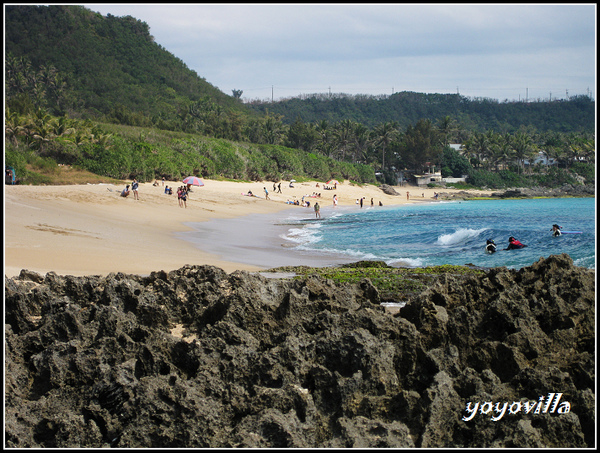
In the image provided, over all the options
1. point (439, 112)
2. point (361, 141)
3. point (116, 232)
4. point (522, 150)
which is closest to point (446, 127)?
point (522, 150)

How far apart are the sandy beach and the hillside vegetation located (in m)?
6.76

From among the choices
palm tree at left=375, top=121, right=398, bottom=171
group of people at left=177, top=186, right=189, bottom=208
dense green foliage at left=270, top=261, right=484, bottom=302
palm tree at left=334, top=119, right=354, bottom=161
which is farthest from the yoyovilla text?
palm tree at left=375, top=121, right=398, bottom=171

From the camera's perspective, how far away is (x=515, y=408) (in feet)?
14.7

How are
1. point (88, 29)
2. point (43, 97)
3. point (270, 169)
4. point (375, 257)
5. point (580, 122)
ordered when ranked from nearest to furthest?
point (375, 257) < point (270, 169) < point (43, 97) < point (88, 29) < point (580, 122)

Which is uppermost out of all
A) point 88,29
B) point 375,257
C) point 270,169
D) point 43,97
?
point 88,29

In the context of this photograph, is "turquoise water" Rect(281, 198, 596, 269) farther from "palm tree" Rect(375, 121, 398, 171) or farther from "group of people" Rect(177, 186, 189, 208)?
"palm tree" Rect(375, 121, 398, 171)

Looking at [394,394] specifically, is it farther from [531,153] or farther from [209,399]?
[531,153]

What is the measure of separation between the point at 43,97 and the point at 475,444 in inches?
3533

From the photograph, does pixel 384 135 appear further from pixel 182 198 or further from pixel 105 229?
pixel 105 229

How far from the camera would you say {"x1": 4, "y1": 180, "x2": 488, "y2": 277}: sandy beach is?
13000mm

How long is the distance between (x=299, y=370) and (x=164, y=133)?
5295cm

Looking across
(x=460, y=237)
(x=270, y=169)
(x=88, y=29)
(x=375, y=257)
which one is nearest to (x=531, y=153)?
(x=270, y=169)

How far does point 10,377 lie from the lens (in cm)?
539

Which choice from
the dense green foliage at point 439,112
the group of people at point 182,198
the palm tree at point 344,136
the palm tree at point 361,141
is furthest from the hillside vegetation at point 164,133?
the dense green foliage at point 439,112
